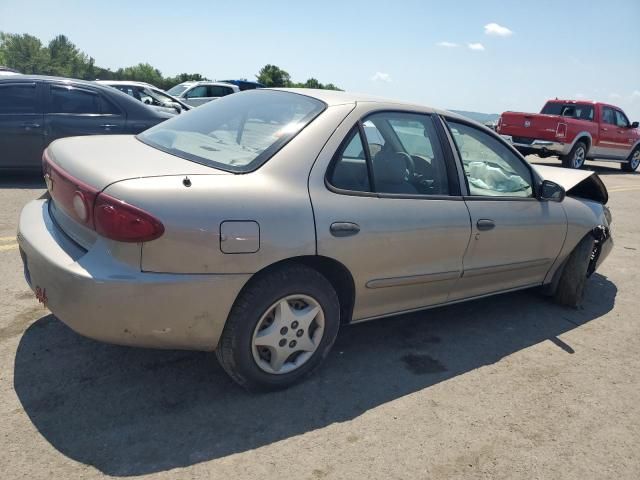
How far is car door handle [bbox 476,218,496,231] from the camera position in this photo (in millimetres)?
3423

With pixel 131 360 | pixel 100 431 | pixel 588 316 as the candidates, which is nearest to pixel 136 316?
pixel 100 431

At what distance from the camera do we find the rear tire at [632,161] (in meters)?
17.2

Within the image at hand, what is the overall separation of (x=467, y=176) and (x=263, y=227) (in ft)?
5.47

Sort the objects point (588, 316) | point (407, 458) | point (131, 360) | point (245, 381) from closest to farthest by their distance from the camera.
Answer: point (407, 458) < point (245, 381) < point (131, 360) < point (588, 316)

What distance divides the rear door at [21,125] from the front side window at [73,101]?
192 mm

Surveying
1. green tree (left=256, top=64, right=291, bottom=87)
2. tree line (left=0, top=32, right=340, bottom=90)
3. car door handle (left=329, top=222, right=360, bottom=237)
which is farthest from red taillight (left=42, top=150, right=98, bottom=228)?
tree line (left=0, top=32, right=340, bottom=90)

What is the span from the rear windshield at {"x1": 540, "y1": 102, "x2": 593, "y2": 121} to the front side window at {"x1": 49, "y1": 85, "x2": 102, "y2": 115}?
41.3 ft

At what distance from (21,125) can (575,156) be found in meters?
12.9

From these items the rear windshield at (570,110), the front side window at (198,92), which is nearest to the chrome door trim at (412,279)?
the rear windshield at (570,110)

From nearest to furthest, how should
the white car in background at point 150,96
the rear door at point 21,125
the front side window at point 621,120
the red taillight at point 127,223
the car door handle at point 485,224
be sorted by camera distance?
the red taillight at point 127,223, the car door handle at point 485,224, the rear door at point 21,125, the white car in background at point 150,96, the front side window at point 621,120

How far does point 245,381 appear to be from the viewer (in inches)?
105

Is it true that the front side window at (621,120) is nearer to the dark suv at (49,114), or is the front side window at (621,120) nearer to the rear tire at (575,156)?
the rear tire at (575,156)

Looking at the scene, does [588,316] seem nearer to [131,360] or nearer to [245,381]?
[245,381]

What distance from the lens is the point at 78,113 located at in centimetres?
730
